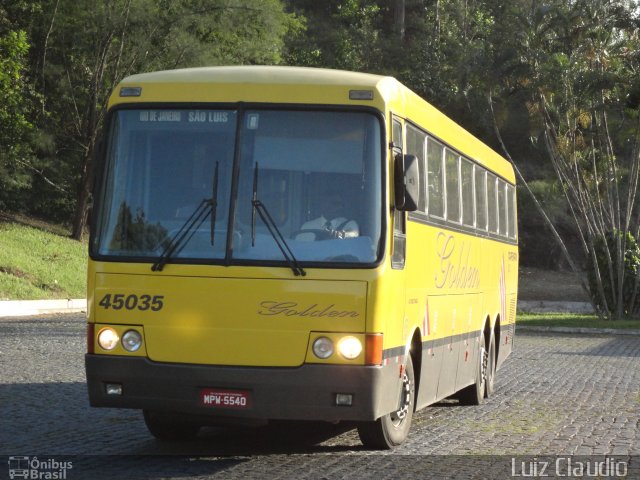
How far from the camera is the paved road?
9375 mm

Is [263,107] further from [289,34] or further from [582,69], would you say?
[289,34]

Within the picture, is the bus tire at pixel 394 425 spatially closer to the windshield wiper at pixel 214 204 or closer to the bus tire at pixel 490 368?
the windshield wiper at pixel 214 204

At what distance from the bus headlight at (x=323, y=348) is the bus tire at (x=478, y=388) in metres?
5.46

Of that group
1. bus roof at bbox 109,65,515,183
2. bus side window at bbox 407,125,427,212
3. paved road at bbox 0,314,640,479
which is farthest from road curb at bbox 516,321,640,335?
bus roof at bbox 109,65,515,183

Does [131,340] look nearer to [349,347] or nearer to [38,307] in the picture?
[349,347]

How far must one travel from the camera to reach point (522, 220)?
69.0 m

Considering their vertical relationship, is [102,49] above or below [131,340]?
above

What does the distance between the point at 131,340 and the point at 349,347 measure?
1.60 m

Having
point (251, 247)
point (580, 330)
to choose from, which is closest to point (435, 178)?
point (251, 247)

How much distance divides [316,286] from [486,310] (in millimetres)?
6235

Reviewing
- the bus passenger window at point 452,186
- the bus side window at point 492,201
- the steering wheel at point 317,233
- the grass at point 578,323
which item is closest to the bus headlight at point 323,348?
the steering wheel at point 317,233

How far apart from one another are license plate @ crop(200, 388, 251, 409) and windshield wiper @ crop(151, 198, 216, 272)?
968mm

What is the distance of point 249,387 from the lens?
30.3 feet

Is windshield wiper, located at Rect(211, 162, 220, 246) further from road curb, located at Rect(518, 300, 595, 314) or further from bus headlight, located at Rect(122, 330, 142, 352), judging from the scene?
road curb, located at Rect(518, 300, 595, 314)
